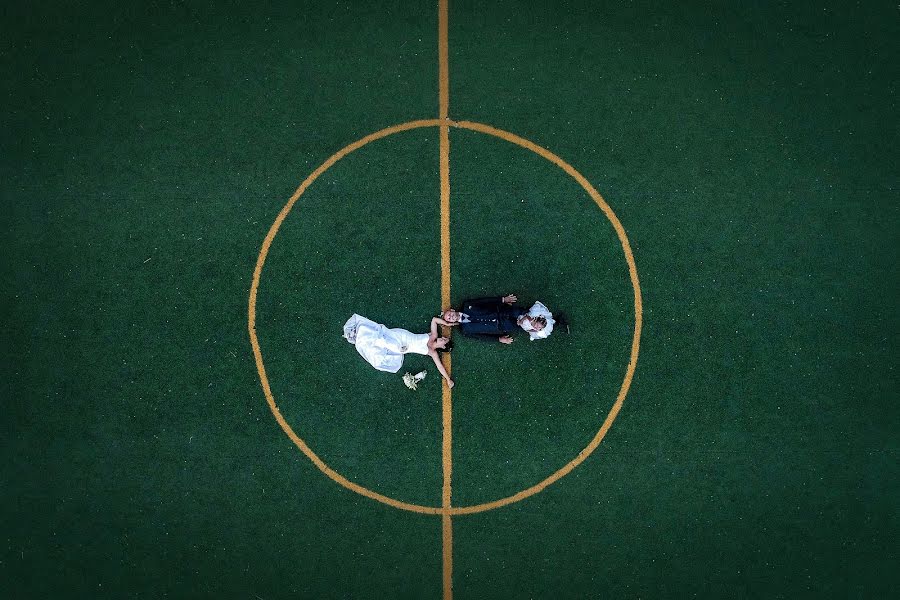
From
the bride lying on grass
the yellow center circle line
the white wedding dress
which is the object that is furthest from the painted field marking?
the white wedding dress

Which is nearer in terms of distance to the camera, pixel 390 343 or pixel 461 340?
pixel 390 343

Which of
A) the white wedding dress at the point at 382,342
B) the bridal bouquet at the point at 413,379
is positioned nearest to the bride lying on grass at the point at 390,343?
the white wedding dress at the point at 382,342

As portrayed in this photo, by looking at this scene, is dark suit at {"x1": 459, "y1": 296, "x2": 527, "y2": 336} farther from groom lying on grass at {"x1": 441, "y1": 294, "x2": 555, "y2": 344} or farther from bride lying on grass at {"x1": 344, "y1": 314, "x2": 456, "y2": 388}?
bride lying on grass at {"x1": 344, "y1": 314, "x2": 456, "y2": 388}

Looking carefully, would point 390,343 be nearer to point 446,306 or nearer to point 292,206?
point 446,306

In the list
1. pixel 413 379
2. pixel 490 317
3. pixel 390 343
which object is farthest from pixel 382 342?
pixel 490 317

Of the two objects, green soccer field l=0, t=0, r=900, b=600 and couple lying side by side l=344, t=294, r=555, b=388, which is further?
green soccer field l=0, t=0, r=900, b=600

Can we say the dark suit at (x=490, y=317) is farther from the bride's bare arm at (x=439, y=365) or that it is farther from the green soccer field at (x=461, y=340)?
the bride's bare arm at (x=439, y=365)

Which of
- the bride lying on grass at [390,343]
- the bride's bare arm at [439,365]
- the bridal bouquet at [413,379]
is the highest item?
the bride lying on grass at [390,343]

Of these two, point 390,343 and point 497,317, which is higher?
point 497,317
